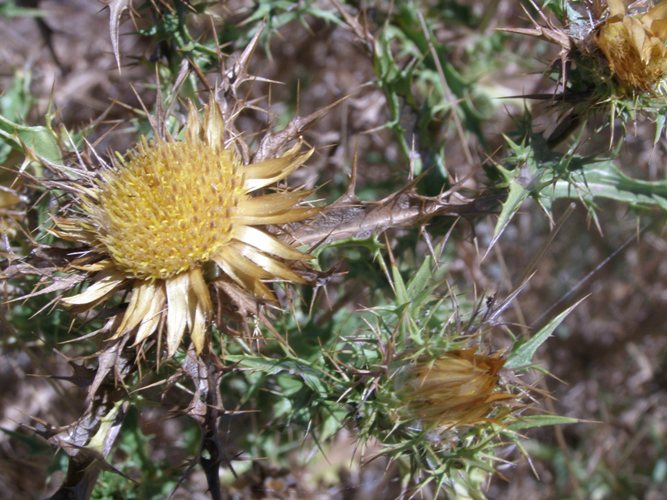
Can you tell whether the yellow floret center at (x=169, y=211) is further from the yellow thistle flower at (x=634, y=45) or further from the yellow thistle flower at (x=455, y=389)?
the yellow thistle flower at (x=634, y=45)

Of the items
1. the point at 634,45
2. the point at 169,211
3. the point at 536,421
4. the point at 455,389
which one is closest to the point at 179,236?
the point at 169,211

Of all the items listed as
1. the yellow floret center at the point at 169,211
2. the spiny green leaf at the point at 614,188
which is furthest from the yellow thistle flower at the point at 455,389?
the spiny green leaf at the point at 614,188

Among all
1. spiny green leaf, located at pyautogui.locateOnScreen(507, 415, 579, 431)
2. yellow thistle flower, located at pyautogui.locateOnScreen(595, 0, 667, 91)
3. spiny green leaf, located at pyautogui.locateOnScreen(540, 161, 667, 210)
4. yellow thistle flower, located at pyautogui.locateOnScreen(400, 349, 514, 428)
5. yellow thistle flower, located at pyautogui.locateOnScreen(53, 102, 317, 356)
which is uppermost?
yellow thistle flower, located at pyautogui.locateOnScreen(595, 0, 667, 91)

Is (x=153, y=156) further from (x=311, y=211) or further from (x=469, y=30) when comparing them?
(x=469, y=30)

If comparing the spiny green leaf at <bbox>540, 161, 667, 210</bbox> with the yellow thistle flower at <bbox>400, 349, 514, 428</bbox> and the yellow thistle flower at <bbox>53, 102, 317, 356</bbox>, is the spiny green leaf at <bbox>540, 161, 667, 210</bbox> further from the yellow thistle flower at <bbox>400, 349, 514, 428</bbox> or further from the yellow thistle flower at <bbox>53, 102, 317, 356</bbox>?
the yellow thistle flower at <bbox>53, 102, 317, 356</bbox>

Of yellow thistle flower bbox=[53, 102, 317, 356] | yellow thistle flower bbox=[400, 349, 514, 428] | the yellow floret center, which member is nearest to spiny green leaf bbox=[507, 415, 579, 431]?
yellow thistle flower bbox=[400, 349, 514, 428]

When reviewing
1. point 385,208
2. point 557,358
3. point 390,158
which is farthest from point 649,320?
point 385,208
